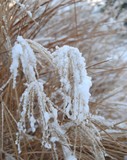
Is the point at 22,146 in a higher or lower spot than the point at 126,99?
lower

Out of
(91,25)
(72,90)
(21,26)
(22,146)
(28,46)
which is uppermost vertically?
(91,25)

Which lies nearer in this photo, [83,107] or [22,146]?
[83,107]

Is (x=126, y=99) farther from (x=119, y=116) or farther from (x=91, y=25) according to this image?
(x=91, y=25)

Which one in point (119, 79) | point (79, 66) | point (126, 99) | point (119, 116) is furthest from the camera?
point (119, 79)

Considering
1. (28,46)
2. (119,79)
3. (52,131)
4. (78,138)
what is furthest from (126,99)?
(28,46)

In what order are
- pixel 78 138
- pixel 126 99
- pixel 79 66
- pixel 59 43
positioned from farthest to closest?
1. pixel 126 99
2. pixel 59 43
3. pixel 78 138
4. pixel 79 66

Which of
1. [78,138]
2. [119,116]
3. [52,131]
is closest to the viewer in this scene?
[52,131]

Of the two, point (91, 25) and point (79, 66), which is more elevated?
point (91, 25)

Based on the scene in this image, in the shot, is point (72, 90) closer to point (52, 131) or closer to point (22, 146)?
point (52, 131)

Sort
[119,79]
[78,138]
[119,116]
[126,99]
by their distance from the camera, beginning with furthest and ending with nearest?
[119,79] < [126,99] < [119,116] < [78,138]

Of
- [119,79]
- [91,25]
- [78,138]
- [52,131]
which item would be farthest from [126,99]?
[52,131]
